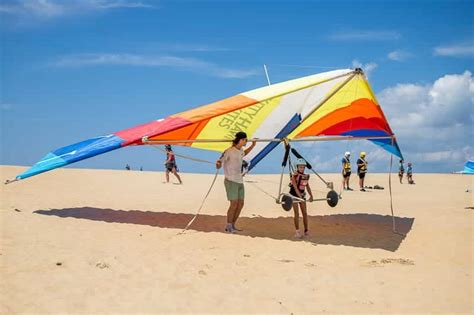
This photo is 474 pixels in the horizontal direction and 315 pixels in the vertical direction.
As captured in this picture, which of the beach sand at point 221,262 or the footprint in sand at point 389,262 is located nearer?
the beach sand at point 221,262

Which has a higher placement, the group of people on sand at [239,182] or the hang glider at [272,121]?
the hang glider at [272,121]

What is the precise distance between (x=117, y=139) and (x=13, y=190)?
5.85m

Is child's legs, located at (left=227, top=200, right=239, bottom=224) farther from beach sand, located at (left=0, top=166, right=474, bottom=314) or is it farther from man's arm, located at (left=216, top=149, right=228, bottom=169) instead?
man's arm, located at (left=216, top=149, right=228, bottom=169)

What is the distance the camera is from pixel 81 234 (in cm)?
765

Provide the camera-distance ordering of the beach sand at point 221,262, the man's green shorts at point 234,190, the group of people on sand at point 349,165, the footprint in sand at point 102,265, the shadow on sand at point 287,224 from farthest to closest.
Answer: the group of people on sand at point 349,165 → the shadow on sand at point 287,224 → the man's green shorts at point 234,190 → the footprint in sand at point 102,265 → the beach sand at point 221,262

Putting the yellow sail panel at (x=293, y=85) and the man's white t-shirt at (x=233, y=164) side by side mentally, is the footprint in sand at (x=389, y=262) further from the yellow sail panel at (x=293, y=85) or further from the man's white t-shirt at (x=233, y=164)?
the yellow sail panel at (x=293, y=85)

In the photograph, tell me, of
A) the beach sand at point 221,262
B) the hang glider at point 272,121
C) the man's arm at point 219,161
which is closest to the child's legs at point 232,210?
the beach sand at point 221,262

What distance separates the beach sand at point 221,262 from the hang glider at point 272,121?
1.46m

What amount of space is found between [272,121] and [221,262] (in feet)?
13.9

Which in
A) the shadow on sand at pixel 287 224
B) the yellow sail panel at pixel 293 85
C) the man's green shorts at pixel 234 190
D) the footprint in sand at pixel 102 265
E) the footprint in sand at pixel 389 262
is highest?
the yellow sail panel at pixel 293 85

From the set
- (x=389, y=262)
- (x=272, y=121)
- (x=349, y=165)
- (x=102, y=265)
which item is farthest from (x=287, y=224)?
(x=349, y=165)

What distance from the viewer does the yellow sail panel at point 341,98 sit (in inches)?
365

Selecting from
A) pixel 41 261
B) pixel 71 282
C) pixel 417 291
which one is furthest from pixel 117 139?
pixel 417 291

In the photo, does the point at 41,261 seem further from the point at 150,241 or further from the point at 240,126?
the point at 240,126
